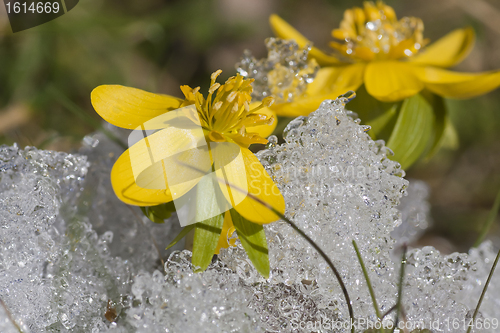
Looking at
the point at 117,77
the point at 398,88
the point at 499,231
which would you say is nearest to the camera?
the point at 398,88

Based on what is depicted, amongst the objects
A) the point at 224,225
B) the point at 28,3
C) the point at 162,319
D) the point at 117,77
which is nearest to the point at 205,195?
the point at 224,225

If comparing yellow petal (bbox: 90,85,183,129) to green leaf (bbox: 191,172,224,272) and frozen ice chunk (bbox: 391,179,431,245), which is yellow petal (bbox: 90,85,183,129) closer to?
green leaf (bbox: 191,172,224,272)

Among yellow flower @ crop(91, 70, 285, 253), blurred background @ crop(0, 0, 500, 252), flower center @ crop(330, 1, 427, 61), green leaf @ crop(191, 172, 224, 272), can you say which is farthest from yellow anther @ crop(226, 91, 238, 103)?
blurred background @ crop(0, 0, 500, 252)

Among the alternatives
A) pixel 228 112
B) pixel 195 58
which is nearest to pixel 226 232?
pixel 228 112

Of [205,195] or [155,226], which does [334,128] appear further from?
[155,226]

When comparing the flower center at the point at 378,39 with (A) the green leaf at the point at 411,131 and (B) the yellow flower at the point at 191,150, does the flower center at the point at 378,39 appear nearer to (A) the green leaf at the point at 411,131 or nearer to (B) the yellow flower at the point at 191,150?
(A) the green leaf at the point at 411,131

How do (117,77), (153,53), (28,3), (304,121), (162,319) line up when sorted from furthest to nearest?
(153,53) → (117,77) → (28,3) → (304,121) → (162,319)
